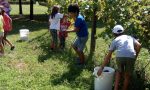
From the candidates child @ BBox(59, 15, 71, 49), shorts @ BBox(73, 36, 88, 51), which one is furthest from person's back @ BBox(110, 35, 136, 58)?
child @ BBox(59, 15, 71, 49)

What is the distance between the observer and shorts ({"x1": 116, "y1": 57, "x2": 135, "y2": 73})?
744cm

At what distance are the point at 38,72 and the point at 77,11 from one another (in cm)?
186

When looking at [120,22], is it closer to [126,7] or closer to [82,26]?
[126,7]

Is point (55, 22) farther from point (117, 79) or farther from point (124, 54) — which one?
point (124, 54)

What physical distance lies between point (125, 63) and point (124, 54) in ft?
0.78

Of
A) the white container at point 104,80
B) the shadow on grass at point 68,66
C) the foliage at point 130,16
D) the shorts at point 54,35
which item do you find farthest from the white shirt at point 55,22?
the white container at point 104,80

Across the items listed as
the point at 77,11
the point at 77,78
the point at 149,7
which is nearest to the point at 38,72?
the point at 77,78

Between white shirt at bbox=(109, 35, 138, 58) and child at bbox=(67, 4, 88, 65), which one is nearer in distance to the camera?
white shirt at bbox=(109, 35, 138, 58)

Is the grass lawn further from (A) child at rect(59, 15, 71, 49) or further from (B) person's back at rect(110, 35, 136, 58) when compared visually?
(B) person's back at rect(110, 35, 136, 58)

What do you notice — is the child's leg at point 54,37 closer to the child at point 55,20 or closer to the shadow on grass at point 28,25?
the child at point 55,20

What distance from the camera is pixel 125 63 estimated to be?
750 centimetres

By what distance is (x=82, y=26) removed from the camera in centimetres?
982

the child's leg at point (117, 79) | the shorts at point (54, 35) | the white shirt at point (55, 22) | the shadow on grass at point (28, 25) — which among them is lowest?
the shadow on grass at point (28, 25)

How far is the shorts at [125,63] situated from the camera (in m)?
7.44
